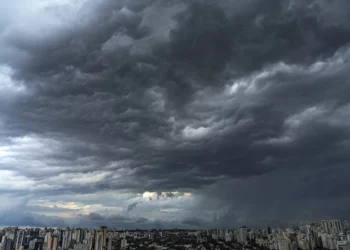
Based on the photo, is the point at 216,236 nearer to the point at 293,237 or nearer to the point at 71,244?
the point at 293,237

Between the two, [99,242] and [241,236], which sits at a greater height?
[99,242]

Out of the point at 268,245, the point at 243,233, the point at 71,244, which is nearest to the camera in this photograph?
the point at 71,244

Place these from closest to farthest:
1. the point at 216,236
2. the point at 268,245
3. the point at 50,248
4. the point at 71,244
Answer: the point at 50,248, the point at 71,244, the point at 268,245, the point at 216,236

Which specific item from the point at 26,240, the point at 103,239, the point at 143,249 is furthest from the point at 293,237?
the point at 26,240

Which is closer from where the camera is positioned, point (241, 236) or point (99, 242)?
point (99, 242)

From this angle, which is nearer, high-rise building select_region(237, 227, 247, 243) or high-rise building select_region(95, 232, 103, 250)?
high-rise building select_region(95, 232, 103, 250)

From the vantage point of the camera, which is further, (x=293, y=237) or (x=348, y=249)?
(x=293, y=237)

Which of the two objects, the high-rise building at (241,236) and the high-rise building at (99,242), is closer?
the high-rise building at (99,242)

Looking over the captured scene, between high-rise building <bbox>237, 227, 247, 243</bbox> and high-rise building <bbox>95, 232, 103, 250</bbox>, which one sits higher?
high-rise building <bbox>95, 232, 103, 250</bbox>

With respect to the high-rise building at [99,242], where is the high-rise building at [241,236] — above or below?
below

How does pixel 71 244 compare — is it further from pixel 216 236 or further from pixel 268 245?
pixel 216 236
